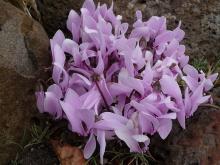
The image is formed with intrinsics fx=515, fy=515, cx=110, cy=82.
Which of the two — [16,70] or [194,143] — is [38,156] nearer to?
[16,70]

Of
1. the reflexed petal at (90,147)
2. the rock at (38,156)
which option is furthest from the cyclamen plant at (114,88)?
the rock at (38,156)

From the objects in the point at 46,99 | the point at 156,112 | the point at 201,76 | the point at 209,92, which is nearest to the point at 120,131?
the point at 156,112

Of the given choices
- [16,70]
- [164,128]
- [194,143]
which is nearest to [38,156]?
[16,70]

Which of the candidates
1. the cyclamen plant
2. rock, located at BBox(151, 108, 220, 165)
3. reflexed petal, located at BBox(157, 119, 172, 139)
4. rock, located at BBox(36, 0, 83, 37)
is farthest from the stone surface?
reflexed petal, located at BBox(157, 119, 172, 139)

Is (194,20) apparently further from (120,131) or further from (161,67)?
(120,131)

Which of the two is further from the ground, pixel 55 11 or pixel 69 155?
pixel 55 11

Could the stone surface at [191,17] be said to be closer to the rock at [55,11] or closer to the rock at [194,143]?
the rock at [55,11]

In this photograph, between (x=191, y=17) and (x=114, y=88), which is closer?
(x=114, y=88)

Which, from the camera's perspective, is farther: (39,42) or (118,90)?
(39,42)
